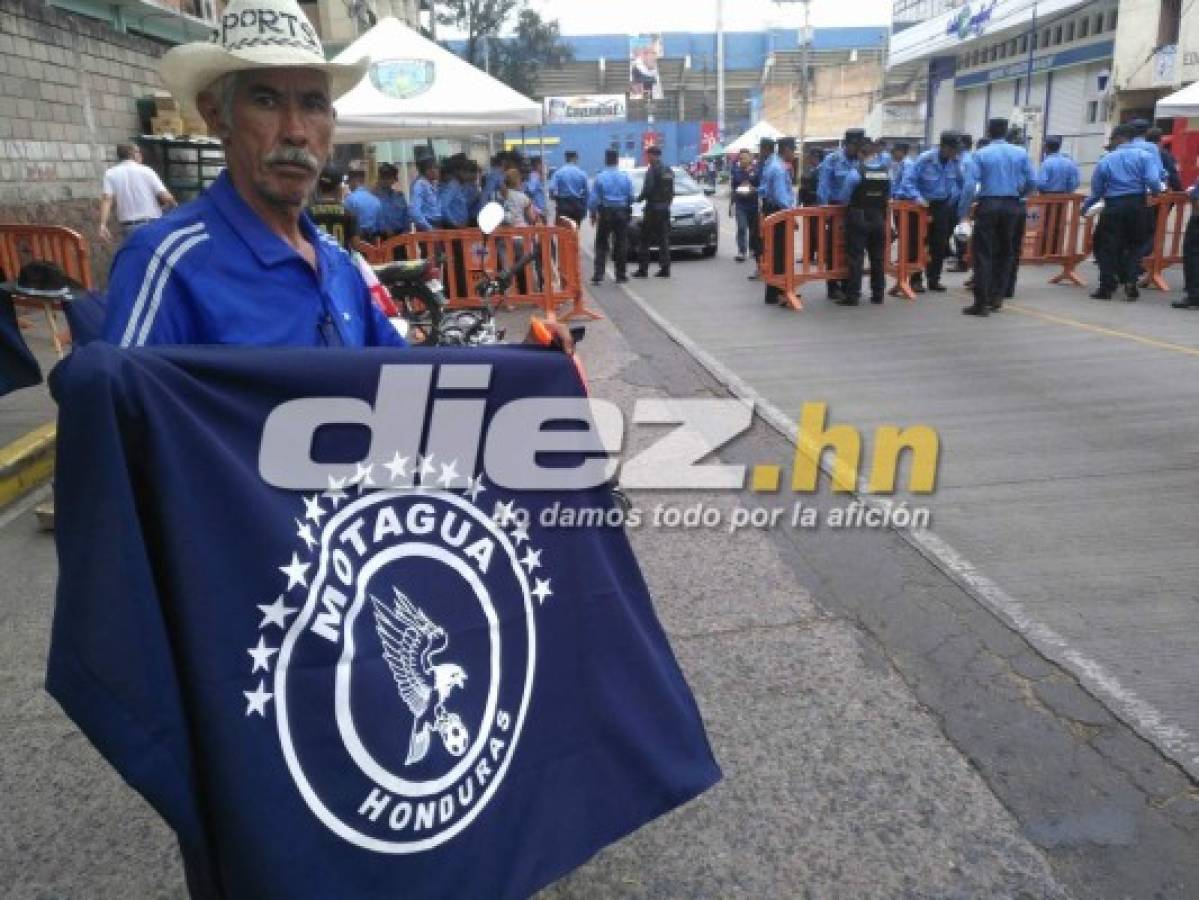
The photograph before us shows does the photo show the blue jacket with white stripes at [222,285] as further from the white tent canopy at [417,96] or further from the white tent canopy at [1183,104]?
the white tent canopy at [1183,104]

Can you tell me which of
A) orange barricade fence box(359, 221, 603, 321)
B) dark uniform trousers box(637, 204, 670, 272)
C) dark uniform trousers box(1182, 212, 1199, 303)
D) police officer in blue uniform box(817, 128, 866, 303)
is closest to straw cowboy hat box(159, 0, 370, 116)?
orange barricade fence box(359, 221, 603, 321)

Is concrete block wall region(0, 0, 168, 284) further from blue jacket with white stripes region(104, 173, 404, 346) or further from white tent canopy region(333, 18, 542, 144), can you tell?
blue jacket with white stripes region(104, 173, 404, 346)

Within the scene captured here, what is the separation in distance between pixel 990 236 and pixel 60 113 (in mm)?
12462

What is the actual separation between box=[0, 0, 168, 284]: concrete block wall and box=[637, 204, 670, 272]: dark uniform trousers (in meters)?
7.36

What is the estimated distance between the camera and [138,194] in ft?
38.3

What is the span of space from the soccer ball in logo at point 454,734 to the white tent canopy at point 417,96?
1073 centimetres

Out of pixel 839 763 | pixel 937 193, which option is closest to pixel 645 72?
pixel 937 193

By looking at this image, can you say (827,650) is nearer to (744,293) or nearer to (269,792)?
(269,792)

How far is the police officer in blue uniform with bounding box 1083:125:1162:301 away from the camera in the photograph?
11.5 meters

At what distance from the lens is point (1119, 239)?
11.9 metres

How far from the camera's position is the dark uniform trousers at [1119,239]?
11641 mm

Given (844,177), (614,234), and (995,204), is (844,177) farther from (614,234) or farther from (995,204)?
(614,234)

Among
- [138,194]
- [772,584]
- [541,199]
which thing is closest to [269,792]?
[772,584]

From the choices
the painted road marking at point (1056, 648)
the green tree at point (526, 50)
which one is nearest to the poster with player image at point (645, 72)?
the green tree at point (526, 50)
